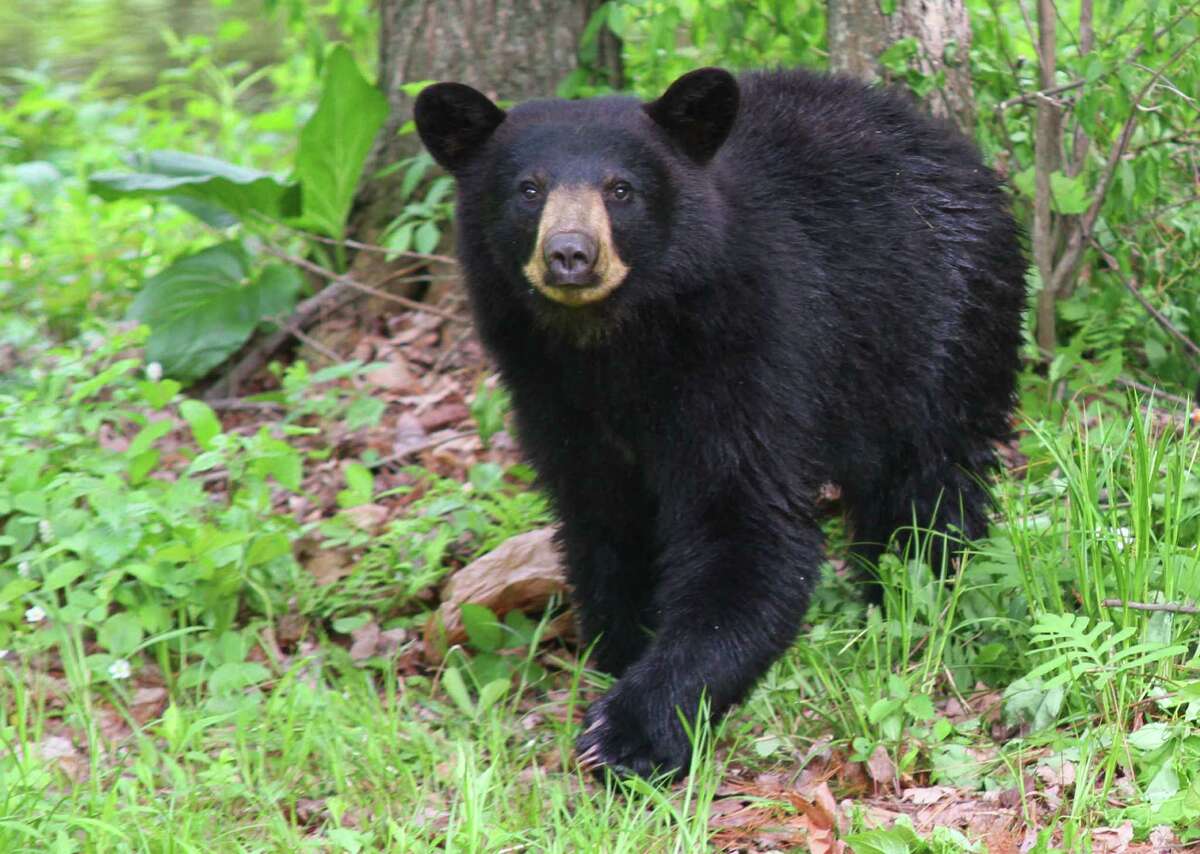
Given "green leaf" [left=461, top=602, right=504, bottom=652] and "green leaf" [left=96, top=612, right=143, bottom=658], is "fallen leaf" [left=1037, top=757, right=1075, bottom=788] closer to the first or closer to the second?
"green leaf" [left=461, top=602, right=504, bottom=652]

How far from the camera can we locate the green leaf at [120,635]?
419 centimetres

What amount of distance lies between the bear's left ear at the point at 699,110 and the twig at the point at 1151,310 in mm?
1683

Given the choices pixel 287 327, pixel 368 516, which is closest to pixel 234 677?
pixel 368 516

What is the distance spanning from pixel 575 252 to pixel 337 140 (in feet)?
8.84

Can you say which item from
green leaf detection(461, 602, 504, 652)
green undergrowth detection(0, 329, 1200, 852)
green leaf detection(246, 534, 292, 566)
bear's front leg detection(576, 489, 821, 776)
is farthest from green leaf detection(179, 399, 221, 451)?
bear's front leg detection(576, 489, 821, 776)

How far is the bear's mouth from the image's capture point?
351 cm

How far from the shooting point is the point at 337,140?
5906 millimetres

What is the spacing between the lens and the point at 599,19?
546cm

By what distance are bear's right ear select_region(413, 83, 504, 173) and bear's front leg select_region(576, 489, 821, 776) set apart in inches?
43.5

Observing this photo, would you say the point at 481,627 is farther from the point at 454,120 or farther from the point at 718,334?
the point at 454,120

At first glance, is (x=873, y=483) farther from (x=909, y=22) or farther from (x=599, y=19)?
(x=599, y=19)

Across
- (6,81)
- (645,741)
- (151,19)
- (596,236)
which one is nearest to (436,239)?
(596,236)

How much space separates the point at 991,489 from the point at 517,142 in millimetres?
1729

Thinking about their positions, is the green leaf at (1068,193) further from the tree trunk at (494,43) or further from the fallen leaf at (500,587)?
the tree trunk at (494,43)
